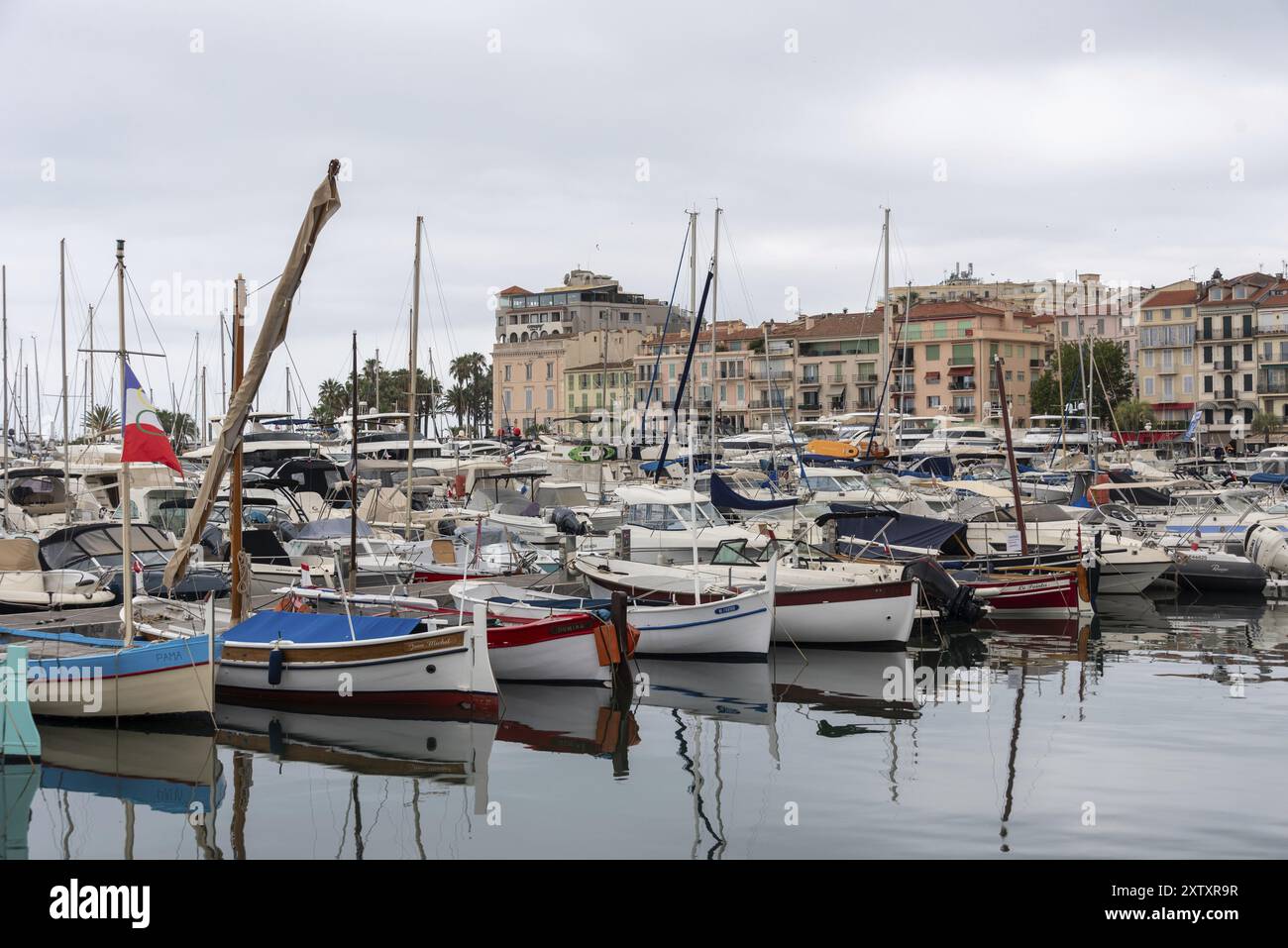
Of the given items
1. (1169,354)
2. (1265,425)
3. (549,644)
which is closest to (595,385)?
(1169,354)

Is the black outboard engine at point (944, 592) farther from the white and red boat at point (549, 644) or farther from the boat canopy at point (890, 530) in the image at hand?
the white and red boat at point (549, 644)

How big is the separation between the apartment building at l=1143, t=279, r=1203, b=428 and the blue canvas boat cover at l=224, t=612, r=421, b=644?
98.2m

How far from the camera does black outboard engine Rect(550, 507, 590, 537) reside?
1535 inches

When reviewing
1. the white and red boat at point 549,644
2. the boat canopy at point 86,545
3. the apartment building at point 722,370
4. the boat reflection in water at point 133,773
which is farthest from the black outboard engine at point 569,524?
the apartment building at point 722,370

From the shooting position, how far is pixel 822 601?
26.1 m

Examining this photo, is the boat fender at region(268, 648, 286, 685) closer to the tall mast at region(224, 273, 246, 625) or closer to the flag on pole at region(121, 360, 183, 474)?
the tall mast at region(224, 273, 246, 625)

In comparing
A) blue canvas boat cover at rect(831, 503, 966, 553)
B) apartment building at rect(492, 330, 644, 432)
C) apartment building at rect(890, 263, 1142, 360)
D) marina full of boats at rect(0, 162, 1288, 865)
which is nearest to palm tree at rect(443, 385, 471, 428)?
apartment building at rect(492, 330, 644, 432)

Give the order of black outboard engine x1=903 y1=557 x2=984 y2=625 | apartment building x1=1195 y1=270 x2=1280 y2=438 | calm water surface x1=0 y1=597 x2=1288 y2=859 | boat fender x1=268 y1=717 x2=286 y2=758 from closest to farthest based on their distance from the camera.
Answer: calm water surface x1=0 y1=597 x2=1288 y2=859, boat fender x1=268 y1=717 x2=286 y2=758, black outboard engine x1=903 y1=557 x2=984 y2=625, apartment building x1=1195 y1=270 x2=1280 y2=438

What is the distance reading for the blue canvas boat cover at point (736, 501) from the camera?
36.4m

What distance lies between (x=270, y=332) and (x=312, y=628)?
4.77 m

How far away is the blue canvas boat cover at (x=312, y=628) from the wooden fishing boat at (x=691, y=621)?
123 inches

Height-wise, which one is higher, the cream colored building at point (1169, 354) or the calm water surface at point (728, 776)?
the cream colored building at point (1169, 354)

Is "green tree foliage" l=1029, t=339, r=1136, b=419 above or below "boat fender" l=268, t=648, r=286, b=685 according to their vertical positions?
above
